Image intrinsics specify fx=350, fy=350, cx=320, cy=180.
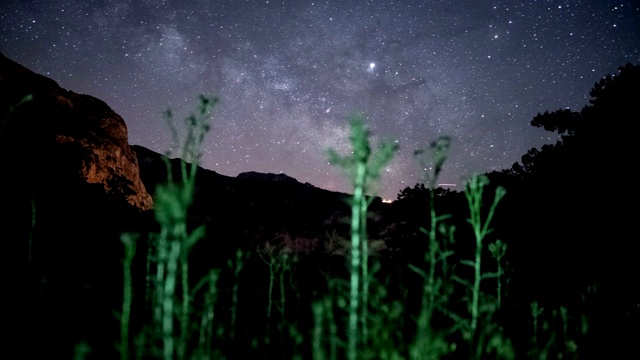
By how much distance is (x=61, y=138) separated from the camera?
17.0 metres

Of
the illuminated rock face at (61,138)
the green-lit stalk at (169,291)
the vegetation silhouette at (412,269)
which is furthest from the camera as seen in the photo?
the illuminated rock face at (61,138)

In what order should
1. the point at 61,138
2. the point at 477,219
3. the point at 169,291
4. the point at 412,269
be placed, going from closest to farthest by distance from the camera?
1. the point at 169,291
2. the point at 477,219
3. the point at 412,269
4. the point at 61,138

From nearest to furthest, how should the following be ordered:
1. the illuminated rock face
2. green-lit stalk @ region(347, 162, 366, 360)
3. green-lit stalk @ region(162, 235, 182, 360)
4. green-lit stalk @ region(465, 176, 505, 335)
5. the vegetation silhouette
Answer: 1. green-lit stalk @ region(162, 235, 182, 360)
2. green-lit stalk @ region(347, 162, 366, 360)
3. green-lit stalk @ region(465, 176, 505, 335)
4. the vegetation silhouette
5. the illuminated rock face

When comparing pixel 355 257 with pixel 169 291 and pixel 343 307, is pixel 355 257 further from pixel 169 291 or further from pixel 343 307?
pixel 169 291

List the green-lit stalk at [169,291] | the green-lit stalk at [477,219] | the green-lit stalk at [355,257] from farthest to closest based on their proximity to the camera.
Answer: the green-lit stalk at [477,219], the green-lit stalk at [355,257], the green-lit stalk at [169,291]

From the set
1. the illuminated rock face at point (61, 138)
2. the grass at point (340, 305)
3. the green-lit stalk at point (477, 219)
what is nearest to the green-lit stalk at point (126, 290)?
the grass at point (340, 305)

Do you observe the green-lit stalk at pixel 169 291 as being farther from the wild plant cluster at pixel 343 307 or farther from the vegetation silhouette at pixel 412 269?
the vegetation silhouette at pixel 412 269

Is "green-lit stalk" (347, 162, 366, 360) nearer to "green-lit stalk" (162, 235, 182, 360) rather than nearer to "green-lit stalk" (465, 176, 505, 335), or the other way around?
"green-lit stalk" (162, 235, 182, 360)

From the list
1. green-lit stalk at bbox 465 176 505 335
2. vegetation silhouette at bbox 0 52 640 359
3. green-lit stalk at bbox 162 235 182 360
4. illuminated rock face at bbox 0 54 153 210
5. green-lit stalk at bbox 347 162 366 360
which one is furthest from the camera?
illuminated rock face at bbox 0 54 153 210

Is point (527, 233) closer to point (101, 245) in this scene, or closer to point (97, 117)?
point (101, 245)

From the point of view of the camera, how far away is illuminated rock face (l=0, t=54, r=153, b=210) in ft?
47.9

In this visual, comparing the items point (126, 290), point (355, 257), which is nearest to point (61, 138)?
point (126, 290)

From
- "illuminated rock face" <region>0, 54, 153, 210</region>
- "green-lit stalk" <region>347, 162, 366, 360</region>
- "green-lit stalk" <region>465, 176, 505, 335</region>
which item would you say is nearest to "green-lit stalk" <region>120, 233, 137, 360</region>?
"green-lit stalk" <region>347, 162, 366, 360</region>

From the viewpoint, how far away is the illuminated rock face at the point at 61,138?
47.9 ft
